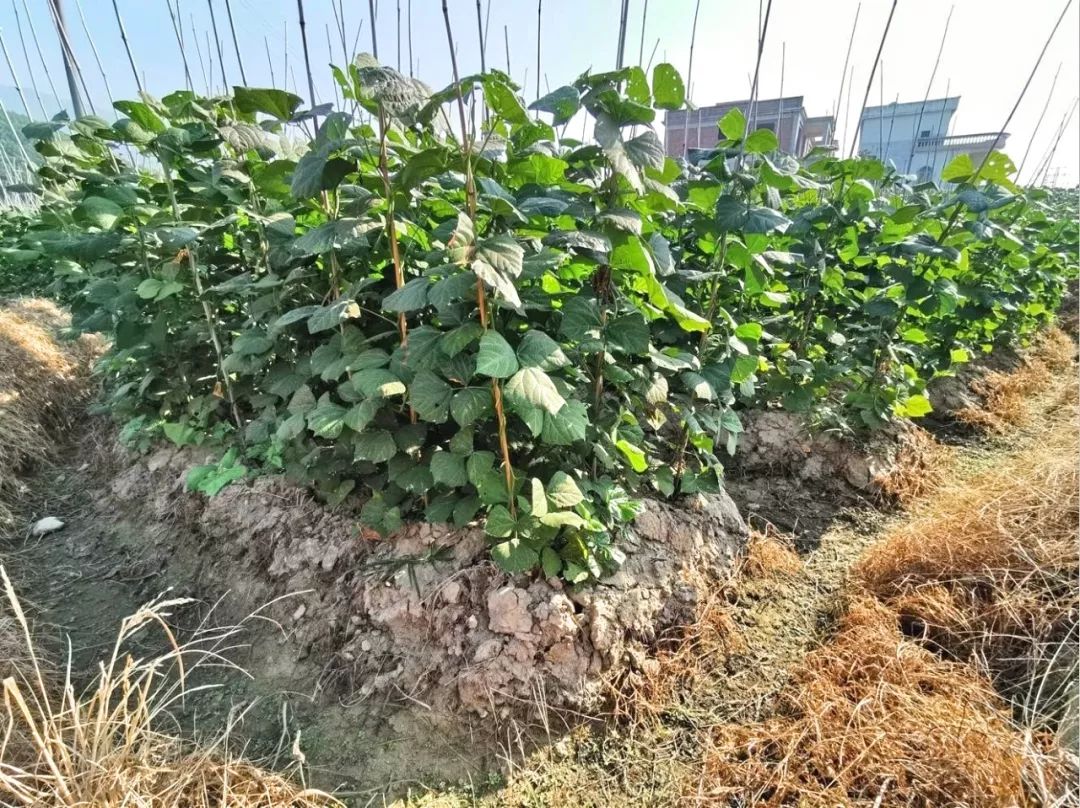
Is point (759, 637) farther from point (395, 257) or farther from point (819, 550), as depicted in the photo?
point (395, 257)

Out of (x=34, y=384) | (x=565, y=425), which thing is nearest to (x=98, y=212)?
(x=565, y=425)

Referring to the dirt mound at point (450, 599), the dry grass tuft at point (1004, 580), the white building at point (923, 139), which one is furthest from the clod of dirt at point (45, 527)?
the white building at point (923, 139)

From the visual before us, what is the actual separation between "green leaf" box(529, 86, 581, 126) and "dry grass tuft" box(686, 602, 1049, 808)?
178 centimetres

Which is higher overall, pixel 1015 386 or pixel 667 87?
pixel 667 87

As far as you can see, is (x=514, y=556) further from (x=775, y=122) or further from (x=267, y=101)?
(x=775, y=122)

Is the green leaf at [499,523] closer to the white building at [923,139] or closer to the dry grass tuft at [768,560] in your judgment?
the dry grass tuft at [768,560]

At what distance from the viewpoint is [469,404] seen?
1353 mm

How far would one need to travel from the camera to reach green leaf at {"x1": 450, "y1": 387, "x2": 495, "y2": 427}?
1343mm

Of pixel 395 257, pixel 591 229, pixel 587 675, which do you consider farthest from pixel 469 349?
pixel 587 675

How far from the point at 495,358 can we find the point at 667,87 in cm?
83

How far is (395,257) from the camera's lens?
1435 mm

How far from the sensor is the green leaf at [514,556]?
1516mm

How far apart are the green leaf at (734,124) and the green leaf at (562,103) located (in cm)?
65

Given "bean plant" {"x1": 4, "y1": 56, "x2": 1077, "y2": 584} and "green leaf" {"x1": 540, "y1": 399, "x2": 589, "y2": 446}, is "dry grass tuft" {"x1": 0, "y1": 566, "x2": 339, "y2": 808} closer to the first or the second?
"bean plant" {"x1": 4, "y1": 56, "x2": 1077, "y2": 584}
